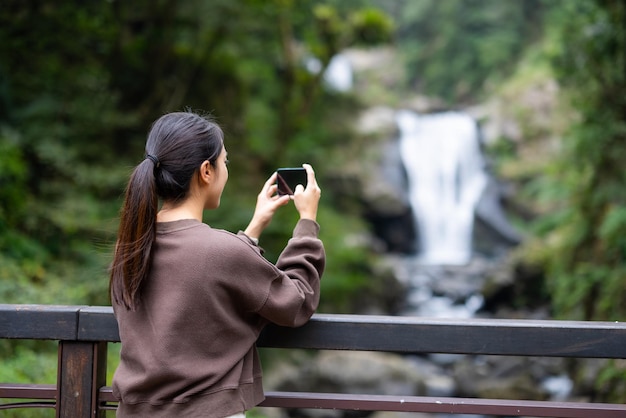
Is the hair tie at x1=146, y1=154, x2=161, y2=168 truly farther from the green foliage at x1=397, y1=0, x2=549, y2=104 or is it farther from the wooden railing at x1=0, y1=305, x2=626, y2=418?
the green foliage at x1=397, y1=0, x2=549, y2=104

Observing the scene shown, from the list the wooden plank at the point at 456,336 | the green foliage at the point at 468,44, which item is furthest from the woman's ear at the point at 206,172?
the green foliage at the point at 468,44

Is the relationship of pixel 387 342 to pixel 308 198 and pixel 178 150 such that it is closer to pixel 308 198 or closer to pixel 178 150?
pixel 308 198

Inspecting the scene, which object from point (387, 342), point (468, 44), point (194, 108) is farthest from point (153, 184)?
point (468, 44)

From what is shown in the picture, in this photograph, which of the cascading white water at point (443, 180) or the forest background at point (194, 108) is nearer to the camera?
the forest background at point (194, 108)

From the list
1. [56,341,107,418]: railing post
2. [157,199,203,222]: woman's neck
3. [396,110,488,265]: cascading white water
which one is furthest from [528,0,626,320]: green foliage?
[396,110,488,265]: cascading white water

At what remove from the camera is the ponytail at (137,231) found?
1.75 meters

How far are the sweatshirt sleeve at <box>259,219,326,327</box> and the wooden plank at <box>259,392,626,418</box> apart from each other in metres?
0.32

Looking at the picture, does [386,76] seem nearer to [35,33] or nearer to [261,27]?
[261,27]

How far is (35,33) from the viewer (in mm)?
8625

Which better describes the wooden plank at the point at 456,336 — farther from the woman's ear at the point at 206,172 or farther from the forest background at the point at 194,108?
the forest background at the point at 194,108

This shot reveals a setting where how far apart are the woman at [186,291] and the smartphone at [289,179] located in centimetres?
26

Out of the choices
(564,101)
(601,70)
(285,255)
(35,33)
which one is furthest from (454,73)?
(285,255)

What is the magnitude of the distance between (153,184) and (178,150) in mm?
118

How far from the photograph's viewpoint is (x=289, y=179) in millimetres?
2080
